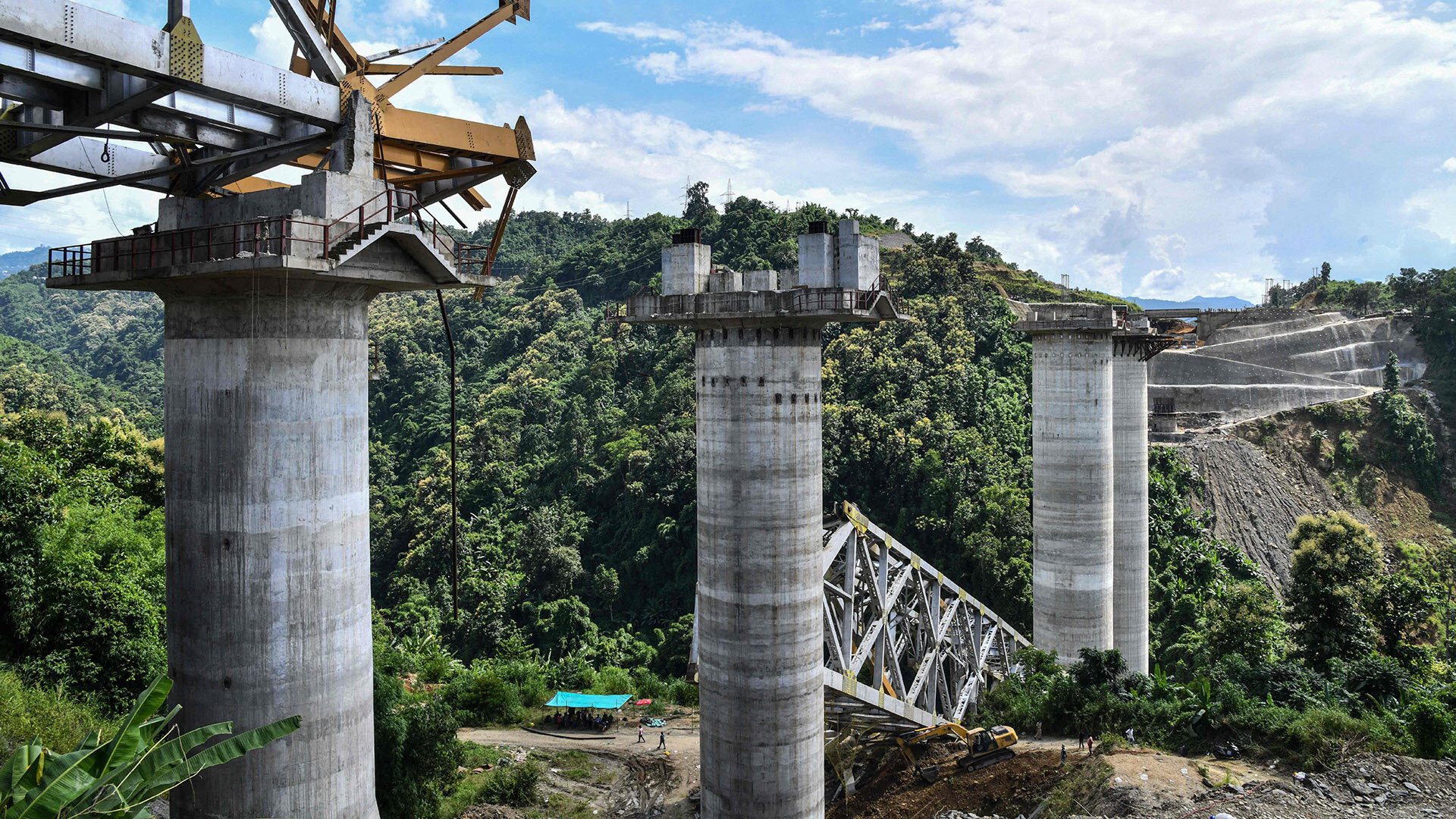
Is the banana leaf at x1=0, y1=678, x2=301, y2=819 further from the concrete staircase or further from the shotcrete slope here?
the shotcrete slope

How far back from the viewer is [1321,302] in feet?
232

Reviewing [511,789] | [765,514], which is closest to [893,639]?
[765,514]

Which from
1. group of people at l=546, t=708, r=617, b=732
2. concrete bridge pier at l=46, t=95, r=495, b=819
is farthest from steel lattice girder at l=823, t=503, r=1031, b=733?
concrete bridge pier at l=46, t=95, r=495, b=819

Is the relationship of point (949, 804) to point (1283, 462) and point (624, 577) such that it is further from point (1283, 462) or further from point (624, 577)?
point (1283, 462)

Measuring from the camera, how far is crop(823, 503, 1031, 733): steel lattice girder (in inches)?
907

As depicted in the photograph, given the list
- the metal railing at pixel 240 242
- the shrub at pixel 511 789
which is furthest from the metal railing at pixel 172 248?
the shrub at pixel 511 789

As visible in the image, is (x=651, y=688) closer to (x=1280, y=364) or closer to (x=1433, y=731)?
(x=1433, y=731)

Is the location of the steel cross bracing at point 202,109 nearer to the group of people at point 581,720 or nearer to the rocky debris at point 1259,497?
the group of people at point 581,720

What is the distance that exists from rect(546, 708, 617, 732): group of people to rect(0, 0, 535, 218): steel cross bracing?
2150 centimetres

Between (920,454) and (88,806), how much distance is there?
43.0 meters

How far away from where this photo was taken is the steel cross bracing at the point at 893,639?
905 inches

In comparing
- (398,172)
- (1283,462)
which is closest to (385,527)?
(398,172)

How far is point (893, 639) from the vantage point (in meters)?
26.7

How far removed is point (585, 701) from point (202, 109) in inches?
967
